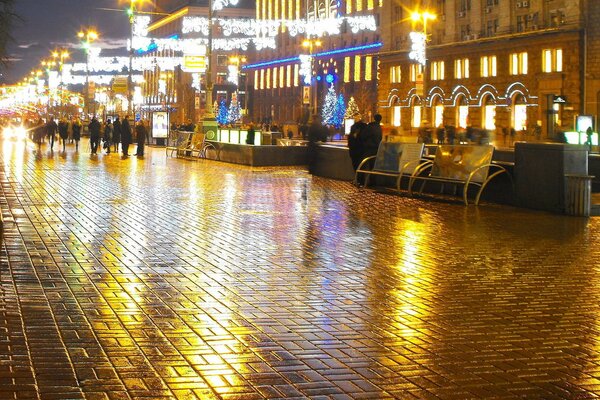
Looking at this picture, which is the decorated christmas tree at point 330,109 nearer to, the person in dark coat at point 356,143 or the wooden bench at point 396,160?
the person in dark coat at point 356,143

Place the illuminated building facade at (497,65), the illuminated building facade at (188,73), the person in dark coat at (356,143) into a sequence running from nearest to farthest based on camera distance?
the person in dark coat at (356,143)
the illuminated building facade at (497,65)
the illuminated building facade at (188,73)

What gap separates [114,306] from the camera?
8.34m

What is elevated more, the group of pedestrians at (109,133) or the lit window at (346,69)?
the lit window at (346,69)

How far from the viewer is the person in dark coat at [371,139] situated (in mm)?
23453

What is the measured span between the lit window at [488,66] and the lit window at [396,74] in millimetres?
13019

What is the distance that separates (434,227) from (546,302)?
20.2ft

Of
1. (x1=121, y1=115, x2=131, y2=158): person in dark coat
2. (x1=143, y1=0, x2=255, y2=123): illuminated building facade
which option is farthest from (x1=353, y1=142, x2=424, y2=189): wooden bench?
(x1=143, y1=0, x2=255, y2=123): illuminated building facade

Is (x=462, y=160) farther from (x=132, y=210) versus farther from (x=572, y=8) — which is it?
(x=572, y=8)

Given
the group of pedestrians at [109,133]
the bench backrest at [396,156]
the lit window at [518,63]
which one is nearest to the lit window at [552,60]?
the lit window at [518,63]

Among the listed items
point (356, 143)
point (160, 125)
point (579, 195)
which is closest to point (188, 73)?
point (160, 125)

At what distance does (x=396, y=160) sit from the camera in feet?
73.0

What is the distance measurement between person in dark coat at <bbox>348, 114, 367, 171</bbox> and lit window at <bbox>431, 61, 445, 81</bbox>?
2217 inches

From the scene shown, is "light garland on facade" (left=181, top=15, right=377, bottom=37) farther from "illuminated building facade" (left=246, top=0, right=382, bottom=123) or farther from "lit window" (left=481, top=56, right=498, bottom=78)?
"lit window" (left=481, top=56, right=498, bottom=78)

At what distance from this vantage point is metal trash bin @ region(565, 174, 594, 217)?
16.7 meters
